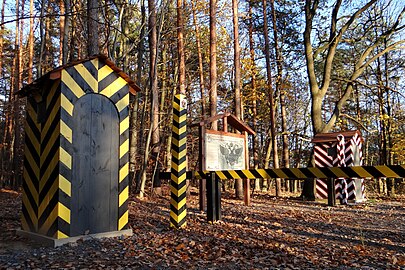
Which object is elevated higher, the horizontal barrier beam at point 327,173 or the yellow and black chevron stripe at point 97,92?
the yellow and black chevron stripe at point 97,92

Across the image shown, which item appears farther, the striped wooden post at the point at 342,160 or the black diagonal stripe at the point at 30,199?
the striped wooden post at the point at 342,160

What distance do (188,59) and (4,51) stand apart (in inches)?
486

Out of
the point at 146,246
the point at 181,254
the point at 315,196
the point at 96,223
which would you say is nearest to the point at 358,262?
the point at 181,254

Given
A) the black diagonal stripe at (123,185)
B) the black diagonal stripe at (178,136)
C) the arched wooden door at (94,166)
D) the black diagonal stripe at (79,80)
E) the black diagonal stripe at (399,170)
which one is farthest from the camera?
the black diagonal stripe at (178,136)

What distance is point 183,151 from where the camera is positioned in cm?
681

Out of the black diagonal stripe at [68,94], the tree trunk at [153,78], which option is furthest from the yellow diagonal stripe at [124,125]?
the tree trunk at [153,78]

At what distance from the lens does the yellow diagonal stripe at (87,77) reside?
5480 mm

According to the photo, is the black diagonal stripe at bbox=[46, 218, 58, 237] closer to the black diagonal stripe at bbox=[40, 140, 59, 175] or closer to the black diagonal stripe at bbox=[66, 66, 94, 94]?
the black diagonal stripe at bbox=[40, 140, 59, 175]

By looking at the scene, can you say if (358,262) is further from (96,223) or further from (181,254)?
(96,223)

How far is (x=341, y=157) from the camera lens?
12656 millimetres

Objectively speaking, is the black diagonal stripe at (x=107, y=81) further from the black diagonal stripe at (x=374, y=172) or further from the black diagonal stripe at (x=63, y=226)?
the black diagonal stripe at (x=374, y=172)

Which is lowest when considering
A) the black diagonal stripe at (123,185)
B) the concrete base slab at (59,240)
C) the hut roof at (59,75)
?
the concrete base slab at (59,240)

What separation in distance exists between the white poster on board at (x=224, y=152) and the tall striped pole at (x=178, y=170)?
2866mm

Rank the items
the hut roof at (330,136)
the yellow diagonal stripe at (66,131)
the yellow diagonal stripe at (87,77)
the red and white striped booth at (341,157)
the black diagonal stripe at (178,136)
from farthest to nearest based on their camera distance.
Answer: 1. the hut roof at (330,136)
2. the red and white striped booth at (341,157)
3. the black diagonal stripe at (178,136)
4. the yellow diagonal stripe at (87,77)
5. the yellow diagonal stripe at (66,131)
